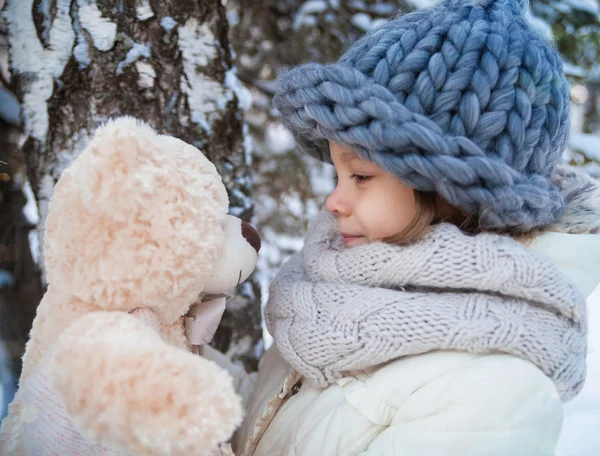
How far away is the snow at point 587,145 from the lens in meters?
2.44

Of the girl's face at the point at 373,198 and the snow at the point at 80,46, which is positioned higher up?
the snow at the point at 80,46

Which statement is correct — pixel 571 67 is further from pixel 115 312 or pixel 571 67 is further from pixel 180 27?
pixel 115 312

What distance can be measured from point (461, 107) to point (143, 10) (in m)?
0.96

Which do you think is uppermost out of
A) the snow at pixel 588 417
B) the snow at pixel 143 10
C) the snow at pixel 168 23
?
the snow at pixel 143 10

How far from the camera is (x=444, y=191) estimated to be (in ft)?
3.46

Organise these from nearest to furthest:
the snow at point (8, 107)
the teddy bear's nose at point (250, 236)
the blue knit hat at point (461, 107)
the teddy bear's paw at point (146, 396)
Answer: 1. the teddy bear's paw at point (146, 396)
2. the blue knit hat at point (461, 107)
3. the teddy bear's nose at point (250, 236)
4. the snow at point (8, 107)

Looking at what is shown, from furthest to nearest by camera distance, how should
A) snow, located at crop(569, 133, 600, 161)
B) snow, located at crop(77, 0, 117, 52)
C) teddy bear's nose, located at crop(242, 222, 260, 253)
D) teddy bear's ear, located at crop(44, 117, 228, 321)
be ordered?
snow, located at crop(569, 133, 600, 161)
snow, located at crop(77, 0, 117, 52)
teddy bear's nose, located at crop(242, 222, 260, 253)
teddy bear's ear, located at crop(44, 117, 228, 321)

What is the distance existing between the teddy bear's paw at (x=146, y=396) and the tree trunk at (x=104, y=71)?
813 millimetres

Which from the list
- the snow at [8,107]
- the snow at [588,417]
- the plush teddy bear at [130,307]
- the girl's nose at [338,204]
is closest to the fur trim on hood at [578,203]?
the girl's nose at [338,204]

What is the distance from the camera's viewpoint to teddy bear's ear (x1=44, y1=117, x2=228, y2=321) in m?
0.91

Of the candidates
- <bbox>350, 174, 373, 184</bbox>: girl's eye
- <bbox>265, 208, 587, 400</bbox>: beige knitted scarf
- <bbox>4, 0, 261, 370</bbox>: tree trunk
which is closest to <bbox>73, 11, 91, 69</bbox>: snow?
<bbox>4, 0, 261, 370</bbox>: tree trunk

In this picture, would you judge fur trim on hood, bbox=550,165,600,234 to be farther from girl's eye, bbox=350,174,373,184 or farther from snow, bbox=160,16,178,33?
snow, bbox=160,16,178,33

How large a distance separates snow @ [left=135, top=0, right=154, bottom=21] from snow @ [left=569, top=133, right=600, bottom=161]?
79.6 inches

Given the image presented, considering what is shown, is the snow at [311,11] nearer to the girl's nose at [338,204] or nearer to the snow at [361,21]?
the snow at [361,21]
